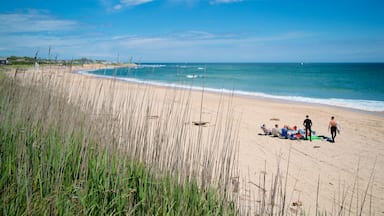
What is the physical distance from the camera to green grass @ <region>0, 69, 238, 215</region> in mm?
1923

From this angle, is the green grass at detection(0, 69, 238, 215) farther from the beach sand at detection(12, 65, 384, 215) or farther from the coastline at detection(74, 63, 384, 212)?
the coastline at detection(74, 63, 384, 212)

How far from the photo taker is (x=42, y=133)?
8.63ft

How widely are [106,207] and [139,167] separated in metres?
0.46

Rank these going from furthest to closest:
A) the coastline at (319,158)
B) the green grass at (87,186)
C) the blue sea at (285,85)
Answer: the coastline at (319,158) < the blue sea at (285,85) < the green grass at (87,186)

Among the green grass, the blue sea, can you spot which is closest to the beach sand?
the blue sea

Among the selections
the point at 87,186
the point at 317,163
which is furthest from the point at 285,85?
the point at 87,186

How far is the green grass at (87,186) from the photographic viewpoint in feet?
6.31

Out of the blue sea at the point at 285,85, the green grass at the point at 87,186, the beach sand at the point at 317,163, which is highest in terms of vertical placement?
the blue sea at the point at 285,85

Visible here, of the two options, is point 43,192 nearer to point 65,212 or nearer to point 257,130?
point 65,212

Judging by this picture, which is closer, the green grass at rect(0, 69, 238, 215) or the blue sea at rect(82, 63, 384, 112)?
the green grass at rect(0, 69, 238, 215)

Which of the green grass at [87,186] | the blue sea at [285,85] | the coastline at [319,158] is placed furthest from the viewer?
the coastline at [319,158]

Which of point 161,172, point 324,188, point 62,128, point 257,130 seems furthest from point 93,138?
point 257,130

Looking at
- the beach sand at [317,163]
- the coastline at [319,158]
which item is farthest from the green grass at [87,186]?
the coastline at [319,158]

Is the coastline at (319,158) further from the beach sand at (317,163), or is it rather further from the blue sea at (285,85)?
the blue sea at (285,85)
